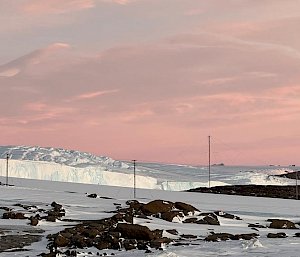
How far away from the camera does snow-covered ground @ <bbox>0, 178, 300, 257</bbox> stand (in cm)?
1683

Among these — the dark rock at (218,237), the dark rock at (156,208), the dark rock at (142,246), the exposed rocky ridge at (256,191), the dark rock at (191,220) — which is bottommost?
the dark rock at (142,246)

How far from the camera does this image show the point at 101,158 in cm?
11025

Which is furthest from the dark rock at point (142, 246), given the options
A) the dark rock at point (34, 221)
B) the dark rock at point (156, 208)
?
the dark rock at point (156, 208)

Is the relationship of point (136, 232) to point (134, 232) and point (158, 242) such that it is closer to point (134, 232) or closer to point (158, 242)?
point (134, 232)

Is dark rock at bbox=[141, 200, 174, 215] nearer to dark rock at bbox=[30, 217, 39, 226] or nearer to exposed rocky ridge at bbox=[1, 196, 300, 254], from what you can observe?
exposed rocky ridge at bbox=[1, 196, 300, 254]

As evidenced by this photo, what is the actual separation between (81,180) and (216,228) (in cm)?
4926

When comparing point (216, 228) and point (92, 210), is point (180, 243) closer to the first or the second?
point (216, 228)

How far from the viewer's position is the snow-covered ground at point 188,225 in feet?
55.2

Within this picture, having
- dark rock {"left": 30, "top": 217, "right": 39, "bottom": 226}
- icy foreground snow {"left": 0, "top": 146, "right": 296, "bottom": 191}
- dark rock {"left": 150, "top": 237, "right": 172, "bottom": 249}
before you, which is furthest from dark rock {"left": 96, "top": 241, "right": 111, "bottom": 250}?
icy foreground snow {"left": 0, "top": 146, "right": 296, "bottom": 191}

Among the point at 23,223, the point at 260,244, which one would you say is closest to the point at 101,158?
the point at 23,223

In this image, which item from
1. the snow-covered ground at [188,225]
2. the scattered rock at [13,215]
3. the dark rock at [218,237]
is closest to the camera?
the snow-covered ground at [188,225]

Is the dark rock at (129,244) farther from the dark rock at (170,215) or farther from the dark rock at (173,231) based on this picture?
the dark rock at (170,215)

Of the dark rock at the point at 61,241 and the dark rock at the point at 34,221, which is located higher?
the dark rock at the point at 34,221

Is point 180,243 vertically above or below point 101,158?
below
